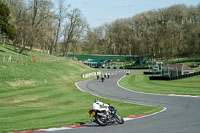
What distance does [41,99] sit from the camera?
109 feet

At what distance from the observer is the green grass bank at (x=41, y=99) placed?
17.9 m

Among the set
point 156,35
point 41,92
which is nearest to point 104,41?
point 156,35

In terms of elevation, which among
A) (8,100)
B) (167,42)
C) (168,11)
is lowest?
(8,100)

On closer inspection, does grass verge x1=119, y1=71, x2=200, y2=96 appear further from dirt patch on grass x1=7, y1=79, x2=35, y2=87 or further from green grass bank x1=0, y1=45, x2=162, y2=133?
dirt patch on grass x1=7, y1=79, x2=35, y2=87

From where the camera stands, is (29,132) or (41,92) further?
(41,92)

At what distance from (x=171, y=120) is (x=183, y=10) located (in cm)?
11886

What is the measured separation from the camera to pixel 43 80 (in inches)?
2008

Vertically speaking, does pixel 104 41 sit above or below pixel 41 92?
above

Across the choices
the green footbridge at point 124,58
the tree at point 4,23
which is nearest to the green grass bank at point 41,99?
the tree at point 4,23

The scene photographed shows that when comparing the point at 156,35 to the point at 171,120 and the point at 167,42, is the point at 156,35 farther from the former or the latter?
the point at 171,120

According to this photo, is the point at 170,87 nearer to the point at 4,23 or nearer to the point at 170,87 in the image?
the point at 170,87

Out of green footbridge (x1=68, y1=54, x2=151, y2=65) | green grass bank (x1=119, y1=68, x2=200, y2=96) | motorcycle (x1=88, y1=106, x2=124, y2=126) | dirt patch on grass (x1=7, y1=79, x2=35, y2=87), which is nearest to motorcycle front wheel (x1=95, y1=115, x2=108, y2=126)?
motorcycle (x1=88, y1=106, x2=124, y2=126)

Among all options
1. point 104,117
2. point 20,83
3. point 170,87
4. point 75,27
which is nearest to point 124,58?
point 75,27

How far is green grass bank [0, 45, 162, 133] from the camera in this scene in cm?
1789
